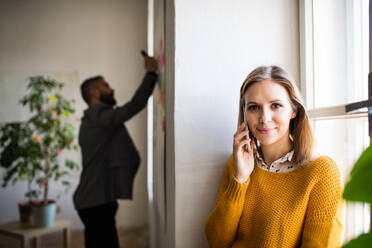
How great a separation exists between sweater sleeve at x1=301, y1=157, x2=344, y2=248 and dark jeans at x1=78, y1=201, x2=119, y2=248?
1.54 metres

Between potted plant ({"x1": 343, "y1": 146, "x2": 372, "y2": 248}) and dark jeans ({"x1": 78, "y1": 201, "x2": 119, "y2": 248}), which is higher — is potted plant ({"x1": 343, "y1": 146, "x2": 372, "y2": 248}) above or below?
above

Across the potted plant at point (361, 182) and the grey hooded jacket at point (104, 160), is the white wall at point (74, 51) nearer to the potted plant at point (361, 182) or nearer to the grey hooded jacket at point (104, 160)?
the grey hooded jacket at point (104, 160)

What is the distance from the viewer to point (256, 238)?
2.95 ft

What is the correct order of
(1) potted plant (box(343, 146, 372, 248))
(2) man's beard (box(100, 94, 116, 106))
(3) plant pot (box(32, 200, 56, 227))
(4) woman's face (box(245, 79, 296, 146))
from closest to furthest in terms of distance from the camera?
(1) potted plant (box(343, 146, 372, 248))
(4) woman's face (box(245, 79, 296, 146))
(2) man's beard (box(100, 94, 116, 106))
(3) plant pot (box(32, 200, 56, 227))

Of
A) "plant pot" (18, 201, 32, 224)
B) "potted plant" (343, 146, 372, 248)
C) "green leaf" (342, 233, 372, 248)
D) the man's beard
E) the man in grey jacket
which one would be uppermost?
the man's beard

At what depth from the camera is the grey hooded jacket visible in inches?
77.5

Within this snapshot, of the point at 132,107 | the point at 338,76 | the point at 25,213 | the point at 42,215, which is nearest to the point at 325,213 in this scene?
the point at 338,76

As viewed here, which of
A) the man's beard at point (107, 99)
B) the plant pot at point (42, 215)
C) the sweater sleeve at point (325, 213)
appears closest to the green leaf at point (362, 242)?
the sweater sleeve at point (325, 213)

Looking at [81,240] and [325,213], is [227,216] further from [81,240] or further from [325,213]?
[81,240]

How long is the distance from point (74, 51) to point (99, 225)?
2.22 meters

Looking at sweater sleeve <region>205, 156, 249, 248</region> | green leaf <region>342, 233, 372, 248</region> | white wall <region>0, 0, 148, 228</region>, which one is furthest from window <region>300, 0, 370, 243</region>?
white wall <region>0, 0, 148, 228</region>

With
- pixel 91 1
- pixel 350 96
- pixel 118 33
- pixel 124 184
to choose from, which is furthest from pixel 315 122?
pixel 91 1

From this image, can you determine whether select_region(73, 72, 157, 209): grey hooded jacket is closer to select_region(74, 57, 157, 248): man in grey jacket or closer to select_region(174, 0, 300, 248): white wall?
select_region(74, 57, 157, 248): man in grey jacket

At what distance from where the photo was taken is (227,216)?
931 millimetres
